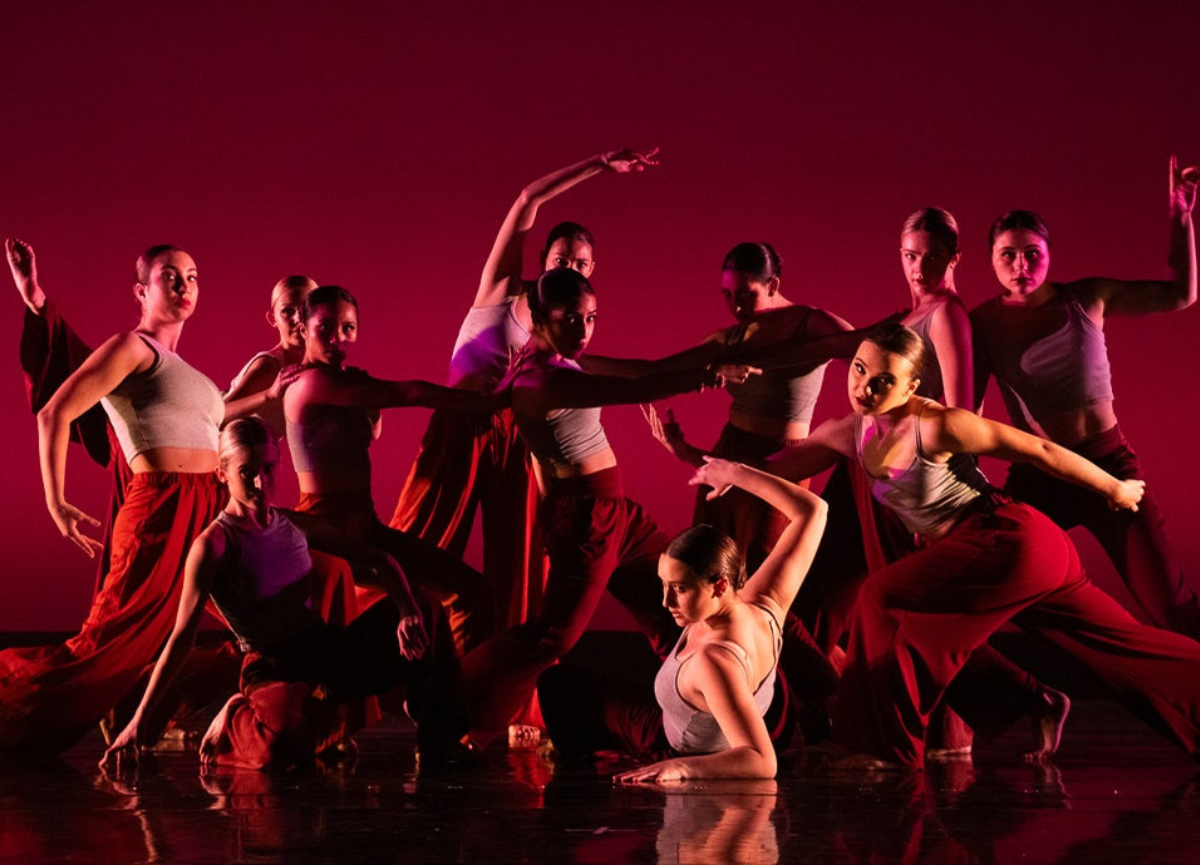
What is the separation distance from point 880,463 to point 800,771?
75 cm

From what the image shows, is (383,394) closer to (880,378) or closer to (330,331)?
(330,331)

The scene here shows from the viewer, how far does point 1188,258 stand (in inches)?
210

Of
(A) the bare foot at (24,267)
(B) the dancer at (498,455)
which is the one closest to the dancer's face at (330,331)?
(B) the dancer at (498,455)

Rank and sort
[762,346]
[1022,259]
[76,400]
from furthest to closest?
1. [762,346]
2. [1022,259]
3. [76,400]

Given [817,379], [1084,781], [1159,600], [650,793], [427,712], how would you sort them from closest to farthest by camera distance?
[650,793] → [1084,781] → [427,712] → [1159,600] → [817,379]

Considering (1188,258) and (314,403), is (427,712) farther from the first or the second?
(1188,258)

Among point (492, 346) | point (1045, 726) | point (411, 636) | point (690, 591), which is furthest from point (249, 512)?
point (1045, 726)

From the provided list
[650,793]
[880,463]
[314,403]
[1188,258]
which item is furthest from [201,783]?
[1188,258]

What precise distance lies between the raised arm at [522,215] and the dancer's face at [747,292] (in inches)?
19.9

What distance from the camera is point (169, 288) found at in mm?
5371

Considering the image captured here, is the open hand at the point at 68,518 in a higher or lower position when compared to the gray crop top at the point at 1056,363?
lower

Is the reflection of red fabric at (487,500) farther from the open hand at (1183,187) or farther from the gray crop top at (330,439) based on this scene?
the open hand at (1183,187)

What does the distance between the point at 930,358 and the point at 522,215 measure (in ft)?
4.35

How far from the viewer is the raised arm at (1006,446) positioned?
4.39 meters
